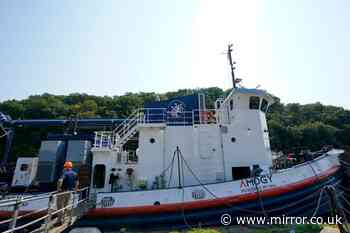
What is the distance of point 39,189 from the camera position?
37.4 ft

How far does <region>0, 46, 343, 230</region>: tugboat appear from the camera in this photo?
891cm

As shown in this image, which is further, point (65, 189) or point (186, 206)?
point (186, 206)

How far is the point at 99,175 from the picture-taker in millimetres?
11039

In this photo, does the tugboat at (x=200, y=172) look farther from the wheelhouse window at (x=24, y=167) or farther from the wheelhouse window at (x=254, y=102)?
the wheelhouse window at (x=24, y=167)

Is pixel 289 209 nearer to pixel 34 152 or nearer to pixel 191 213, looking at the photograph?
pixel 191 213

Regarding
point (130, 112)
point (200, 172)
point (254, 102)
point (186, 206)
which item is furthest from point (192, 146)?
point (130, 112)

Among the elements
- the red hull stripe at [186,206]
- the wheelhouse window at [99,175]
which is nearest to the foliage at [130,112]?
the wheelhouse window at [99,175]

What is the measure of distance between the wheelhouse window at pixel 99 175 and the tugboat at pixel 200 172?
5 centimetres

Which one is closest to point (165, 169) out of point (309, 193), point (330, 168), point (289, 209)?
point (289, 209)

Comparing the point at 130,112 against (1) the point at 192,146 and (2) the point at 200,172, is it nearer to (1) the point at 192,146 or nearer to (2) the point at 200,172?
(1) the point at 192,146

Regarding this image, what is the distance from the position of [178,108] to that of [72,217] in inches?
254

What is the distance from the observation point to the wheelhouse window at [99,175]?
10910mm

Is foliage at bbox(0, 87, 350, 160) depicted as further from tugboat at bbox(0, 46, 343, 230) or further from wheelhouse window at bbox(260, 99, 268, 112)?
tugboat at bbox(0, 46, 343, 230)

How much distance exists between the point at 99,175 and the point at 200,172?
15.6ft
